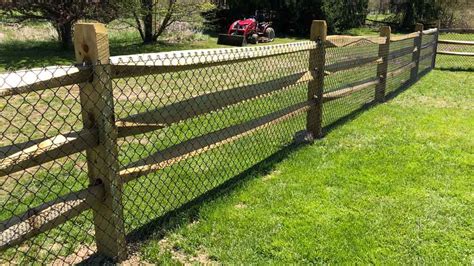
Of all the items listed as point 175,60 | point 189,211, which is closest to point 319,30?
point 175,60

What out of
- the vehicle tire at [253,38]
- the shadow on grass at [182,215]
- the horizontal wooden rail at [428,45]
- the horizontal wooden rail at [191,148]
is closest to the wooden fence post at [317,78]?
the horizontal wooden rail at [191,148]

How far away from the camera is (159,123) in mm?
3463

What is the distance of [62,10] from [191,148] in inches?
461

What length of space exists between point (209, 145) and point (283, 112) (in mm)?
1494

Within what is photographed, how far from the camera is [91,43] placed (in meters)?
2.74

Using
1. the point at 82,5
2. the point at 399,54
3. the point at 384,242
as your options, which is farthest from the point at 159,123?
the point at 82,5

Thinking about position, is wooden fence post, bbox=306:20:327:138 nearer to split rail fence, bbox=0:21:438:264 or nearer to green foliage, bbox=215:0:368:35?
split rail fence, bbox=0:21:438:264

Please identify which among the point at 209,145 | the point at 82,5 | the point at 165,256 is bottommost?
the point at 165,256

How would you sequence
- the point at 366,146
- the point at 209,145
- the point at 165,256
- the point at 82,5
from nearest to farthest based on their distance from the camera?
the point at 165,256, the point at 209,145, the point at 366,146, the point at 82,5

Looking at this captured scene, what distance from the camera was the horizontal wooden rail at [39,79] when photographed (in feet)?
7.68

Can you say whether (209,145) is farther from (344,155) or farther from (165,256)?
(344,155)

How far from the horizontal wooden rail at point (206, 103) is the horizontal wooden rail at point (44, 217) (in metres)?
0.57

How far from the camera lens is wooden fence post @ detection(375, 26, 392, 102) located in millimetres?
8000

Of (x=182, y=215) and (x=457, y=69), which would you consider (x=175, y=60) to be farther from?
(x=457, y=69)
